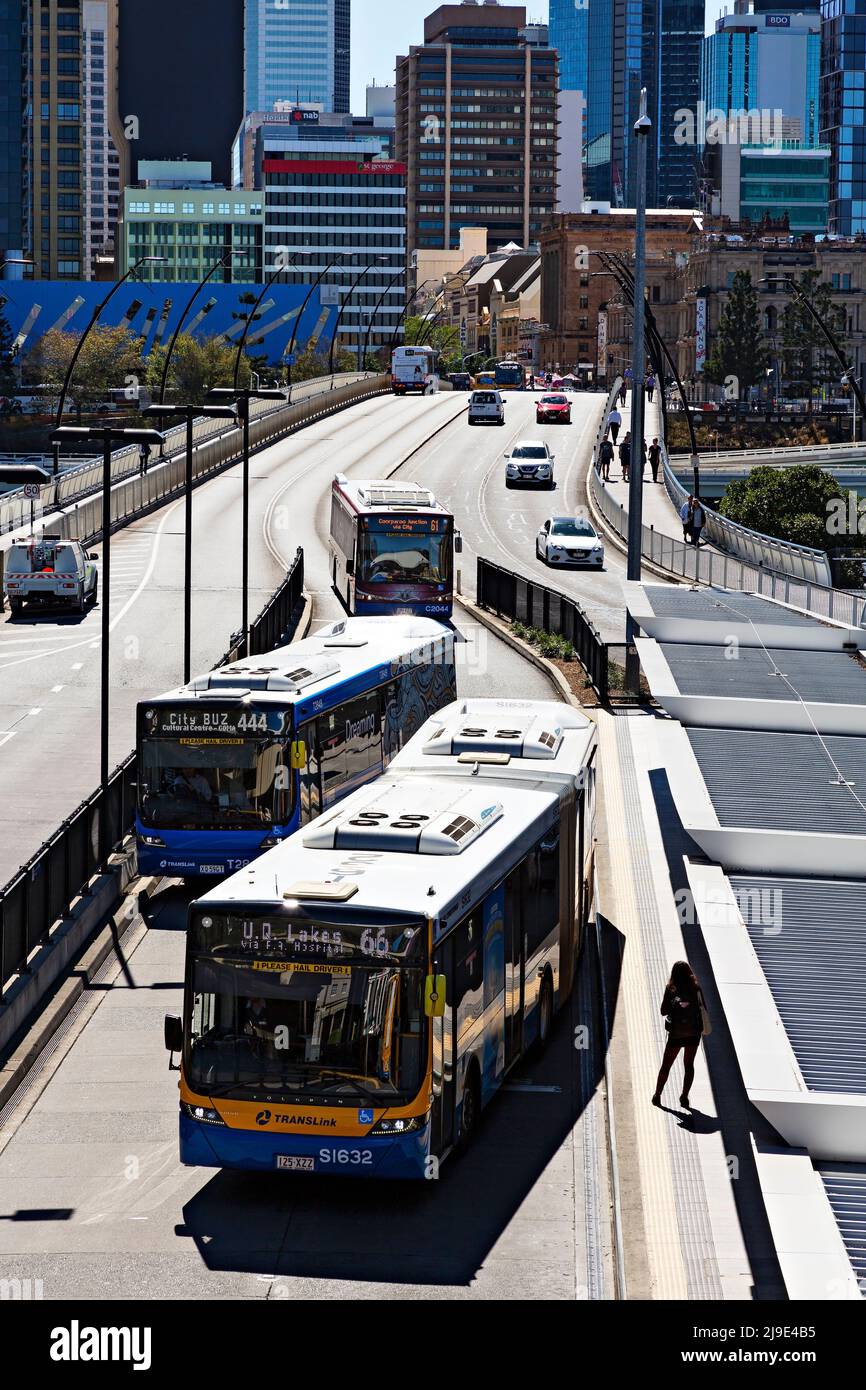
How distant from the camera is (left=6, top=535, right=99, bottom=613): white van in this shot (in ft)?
168

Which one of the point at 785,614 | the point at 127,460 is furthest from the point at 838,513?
the point at 785,614

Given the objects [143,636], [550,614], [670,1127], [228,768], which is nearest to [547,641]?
[550,614]

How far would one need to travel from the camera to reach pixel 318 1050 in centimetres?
1559

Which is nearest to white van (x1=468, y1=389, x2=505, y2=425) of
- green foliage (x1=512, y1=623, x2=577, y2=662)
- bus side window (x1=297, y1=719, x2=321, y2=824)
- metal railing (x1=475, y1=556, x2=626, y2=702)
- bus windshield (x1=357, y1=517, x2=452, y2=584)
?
metal railing (x1=475, y1=556, x2=626, y2=702)

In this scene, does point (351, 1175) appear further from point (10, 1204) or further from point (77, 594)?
point (77, 594)

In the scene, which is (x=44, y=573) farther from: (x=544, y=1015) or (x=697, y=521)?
(x=544, y=1015)

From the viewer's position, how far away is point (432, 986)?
50.9 ft

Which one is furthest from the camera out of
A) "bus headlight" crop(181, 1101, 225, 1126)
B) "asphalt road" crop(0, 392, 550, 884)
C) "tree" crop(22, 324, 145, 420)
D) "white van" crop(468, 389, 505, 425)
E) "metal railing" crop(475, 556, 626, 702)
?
"tree" crop(22, 324, 145, 420)

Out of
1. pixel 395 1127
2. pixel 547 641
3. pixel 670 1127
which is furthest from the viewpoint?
pixel 547 641

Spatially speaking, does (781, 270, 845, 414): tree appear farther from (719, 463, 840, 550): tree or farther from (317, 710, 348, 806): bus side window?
(317, 710, 348, 806): bus side window

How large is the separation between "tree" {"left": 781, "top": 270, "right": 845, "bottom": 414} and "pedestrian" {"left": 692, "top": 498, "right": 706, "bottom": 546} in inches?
3955

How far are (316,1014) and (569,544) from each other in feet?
152

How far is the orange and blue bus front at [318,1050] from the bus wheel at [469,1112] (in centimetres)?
118
